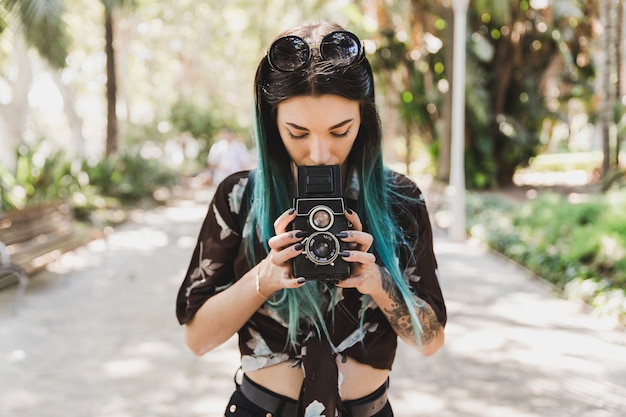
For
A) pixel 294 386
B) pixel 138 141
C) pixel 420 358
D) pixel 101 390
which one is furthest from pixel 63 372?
pixel 138 141

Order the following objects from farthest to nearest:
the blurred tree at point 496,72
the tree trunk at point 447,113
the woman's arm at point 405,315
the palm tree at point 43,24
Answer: the blurred tree at point 496,72
the tree trunk at point 447,113
the palm tree at point 43,24
the woman's arm at point 405,315

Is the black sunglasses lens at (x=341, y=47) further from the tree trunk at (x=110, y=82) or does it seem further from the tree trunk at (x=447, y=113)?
the tree trunk at (x=110, y=82)

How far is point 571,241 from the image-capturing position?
8.12m

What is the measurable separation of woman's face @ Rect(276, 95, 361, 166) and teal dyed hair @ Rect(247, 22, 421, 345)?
0.02m

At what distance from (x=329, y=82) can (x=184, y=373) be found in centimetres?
396

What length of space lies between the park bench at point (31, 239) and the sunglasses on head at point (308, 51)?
615cm

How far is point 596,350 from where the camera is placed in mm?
5406

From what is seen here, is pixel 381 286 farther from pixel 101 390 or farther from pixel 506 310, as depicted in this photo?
pixel 506 310

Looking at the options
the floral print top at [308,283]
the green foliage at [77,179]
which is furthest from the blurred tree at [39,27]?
the floral print top at [308,283]

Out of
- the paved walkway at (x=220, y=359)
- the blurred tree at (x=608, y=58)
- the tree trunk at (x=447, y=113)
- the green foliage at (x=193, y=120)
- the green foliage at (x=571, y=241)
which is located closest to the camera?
the paved walkway at (x=220, y=359)

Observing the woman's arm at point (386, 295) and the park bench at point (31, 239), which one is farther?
the park bench at point (31, 239)

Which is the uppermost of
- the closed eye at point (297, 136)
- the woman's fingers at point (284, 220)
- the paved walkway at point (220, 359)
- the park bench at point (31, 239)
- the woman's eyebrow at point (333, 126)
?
the woman's eyebrow at point (333, 126)

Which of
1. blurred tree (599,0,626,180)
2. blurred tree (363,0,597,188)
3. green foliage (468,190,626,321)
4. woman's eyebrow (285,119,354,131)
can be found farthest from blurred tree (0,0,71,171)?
woman's eyebrow (285,119,354,131)

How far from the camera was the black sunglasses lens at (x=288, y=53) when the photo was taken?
149 centimetres
